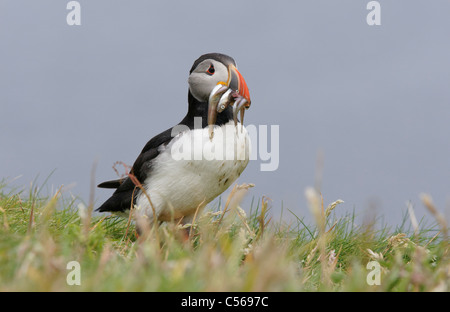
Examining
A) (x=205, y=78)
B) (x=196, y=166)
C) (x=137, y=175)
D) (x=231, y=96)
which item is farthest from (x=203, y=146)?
(x=137, y=175)

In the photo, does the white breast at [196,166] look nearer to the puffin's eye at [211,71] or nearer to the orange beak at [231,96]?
the orange beak at [231,96]

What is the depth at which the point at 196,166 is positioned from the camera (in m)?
5.28

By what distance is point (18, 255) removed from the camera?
2.53 m

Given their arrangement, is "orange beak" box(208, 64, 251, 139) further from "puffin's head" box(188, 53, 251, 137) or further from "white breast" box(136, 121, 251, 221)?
"white breast" box(136, 121, 251, 221)

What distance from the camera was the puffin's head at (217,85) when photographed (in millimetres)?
5105

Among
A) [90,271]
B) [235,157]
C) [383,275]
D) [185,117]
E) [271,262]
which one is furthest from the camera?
[185,117]

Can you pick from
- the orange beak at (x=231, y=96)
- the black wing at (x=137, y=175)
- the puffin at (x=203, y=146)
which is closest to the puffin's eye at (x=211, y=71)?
the puffin at (x=203, y=146)

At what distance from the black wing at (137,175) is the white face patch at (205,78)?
1.88ft

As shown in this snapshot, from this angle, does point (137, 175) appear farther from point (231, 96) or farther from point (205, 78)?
point (231, 96)

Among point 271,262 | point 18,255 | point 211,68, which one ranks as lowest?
point 18,255

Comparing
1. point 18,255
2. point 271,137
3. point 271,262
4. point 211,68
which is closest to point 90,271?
point 18,255

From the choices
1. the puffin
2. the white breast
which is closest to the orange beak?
the puffin
